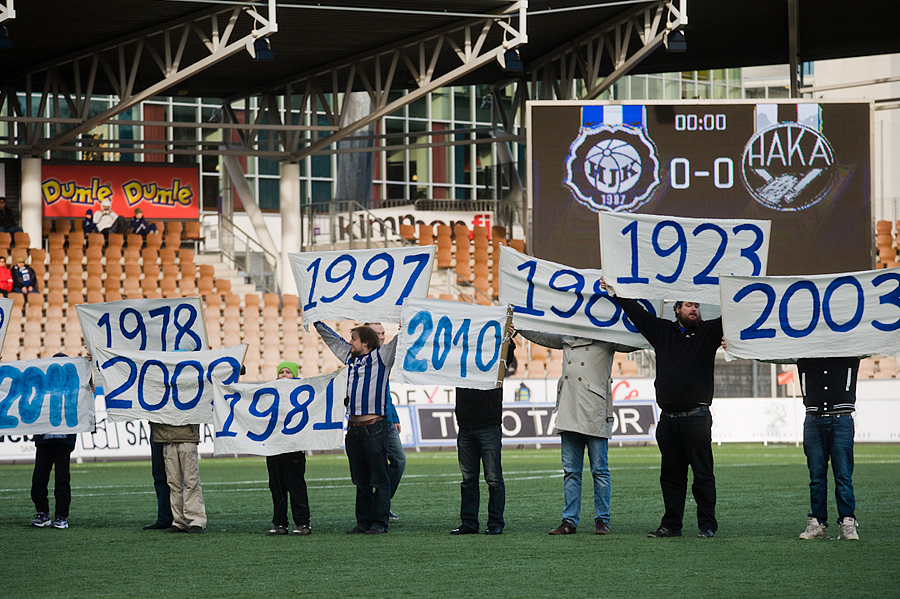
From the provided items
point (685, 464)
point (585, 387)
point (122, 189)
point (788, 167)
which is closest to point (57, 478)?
point (585, 387)

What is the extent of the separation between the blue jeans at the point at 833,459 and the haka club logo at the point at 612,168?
7416 mm

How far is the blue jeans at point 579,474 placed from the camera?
10258 millimetres

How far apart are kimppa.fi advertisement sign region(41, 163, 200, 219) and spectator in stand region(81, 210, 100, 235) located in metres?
0.12

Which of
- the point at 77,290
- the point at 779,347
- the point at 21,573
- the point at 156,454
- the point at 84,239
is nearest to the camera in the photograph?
the point at 21,573

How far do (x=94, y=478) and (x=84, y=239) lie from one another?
1145 centimetres

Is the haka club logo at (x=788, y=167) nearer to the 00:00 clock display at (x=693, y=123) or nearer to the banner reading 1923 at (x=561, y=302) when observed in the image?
the 00:00 clock display at (x=693, y=123)

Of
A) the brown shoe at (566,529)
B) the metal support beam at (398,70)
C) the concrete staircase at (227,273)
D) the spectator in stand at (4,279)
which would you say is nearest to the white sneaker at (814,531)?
the brown shoe at (566,529)

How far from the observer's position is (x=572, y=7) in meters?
22.6

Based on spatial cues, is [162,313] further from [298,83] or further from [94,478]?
[298,83]

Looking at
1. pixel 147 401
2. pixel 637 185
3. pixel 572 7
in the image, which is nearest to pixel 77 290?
pixel 572 7

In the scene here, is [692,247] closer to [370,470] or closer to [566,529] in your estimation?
[566,529]

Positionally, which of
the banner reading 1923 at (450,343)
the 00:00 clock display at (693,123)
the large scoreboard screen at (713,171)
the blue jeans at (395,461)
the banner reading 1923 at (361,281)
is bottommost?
the blue jeans at (395,461)

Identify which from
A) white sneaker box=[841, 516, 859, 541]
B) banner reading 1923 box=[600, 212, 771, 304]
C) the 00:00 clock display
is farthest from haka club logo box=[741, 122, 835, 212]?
white sneaker box=[841, 516, 859, 541]

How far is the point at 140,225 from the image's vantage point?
28922 mm
